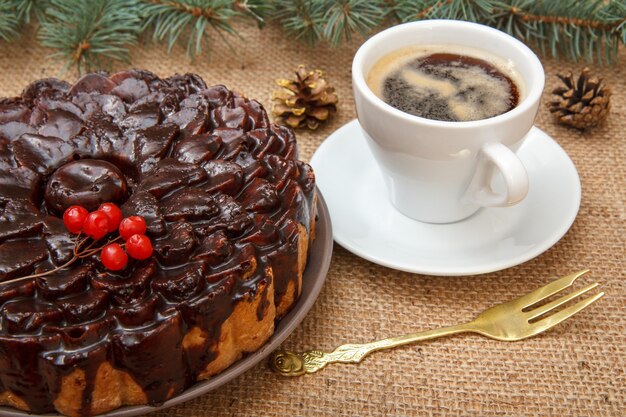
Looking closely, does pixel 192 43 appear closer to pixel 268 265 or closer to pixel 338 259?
pixel 338 259

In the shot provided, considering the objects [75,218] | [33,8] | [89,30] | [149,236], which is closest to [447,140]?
[149,236]

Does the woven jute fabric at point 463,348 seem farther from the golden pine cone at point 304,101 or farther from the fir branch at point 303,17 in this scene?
the fir branch at point 303,17

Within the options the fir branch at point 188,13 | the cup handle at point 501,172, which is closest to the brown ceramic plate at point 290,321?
the cup handle at point 501,172

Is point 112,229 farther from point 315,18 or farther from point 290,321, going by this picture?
point 315,18

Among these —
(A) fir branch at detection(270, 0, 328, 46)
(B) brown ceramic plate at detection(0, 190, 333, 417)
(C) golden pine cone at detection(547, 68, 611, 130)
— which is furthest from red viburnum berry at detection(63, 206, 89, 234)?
(C) golden pine cone at detection(547, 68, 611, 130)

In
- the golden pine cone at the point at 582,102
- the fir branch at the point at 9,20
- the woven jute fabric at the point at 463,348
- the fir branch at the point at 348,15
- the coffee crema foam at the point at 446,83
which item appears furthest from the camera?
the fir branch at the point at 9,20
